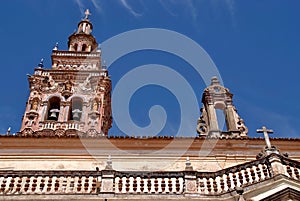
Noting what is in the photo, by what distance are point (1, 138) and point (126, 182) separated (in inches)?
290

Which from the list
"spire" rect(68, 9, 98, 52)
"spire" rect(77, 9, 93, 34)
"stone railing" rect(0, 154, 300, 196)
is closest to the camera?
"stone railing" rect(0, 154, 300, 196)

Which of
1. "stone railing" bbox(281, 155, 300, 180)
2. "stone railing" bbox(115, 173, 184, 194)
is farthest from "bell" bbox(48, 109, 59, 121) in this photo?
"stone railing" bbox(281, 155, 300, 180)

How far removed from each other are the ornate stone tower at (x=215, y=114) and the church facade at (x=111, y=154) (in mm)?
53

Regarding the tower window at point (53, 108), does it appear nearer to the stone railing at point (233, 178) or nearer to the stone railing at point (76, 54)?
the stone railing at point (76, 54)

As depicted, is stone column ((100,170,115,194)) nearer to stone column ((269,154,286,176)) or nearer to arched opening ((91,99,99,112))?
stone column ((269,154,286,176))

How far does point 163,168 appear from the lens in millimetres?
16031

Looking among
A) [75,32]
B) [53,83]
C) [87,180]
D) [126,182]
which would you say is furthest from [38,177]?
[75,32]

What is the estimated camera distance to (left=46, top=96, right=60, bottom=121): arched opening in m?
23.9

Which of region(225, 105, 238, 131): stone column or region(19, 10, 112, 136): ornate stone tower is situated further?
region(19, 10, 112, 136): ornate stone tower

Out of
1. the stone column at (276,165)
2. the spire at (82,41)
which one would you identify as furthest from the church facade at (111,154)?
the spire at (82,41)

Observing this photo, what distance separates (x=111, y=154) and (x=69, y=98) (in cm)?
939

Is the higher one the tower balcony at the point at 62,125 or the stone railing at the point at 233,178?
the tower balcony at the point at 62,125

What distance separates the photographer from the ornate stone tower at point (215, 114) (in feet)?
61.2

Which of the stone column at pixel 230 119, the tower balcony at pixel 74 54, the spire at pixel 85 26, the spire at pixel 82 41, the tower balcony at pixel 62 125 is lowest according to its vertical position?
the stone column at pixel 230 119
